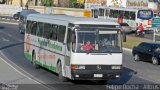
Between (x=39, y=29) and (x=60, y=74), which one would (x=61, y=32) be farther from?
(x=39, y=29)

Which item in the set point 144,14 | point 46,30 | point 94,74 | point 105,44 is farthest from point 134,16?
point 94,74

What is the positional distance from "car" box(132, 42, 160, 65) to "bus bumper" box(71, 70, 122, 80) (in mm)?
13840

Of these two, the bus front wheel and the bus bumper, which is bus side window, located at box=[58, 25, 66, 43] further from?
the bus bumper

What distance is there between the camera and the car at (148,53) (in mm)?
34750

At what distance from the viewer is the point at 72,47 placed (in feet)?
68.2

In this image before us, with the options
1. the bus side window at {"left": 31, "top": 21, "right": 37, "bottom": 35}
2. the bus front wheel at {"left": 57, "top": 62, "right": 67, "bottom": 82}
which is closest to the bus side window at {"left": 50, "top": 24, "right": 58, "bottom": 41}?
the bus front wheel at {"left": 57, "top": 62, "right": 67, "bottom": 82}

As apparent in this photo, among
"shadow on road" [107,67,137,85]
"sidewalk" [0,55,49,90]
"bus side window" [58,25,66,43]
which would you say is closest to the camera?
"sidewalk" [0,55,49,90]

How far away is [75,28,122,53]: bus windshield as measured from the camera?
67.8ft

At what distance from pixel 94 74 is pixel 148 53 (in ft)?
50.5

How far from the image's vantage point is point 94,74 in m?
20.6

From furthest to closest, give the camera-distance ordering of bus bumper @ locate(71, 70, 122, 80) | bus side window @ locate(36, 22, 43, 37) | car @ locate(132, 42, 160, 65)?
car @ locate(132, 42, 160, 65) < bus side window @ locate(36, 22, 43, 37) < bus bumper @ locate(71, 70, 122, 80)

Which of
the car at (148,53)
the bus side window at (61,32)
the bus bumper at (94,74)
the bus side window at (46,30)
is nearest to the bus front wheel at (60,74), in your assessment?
the bus side window at (61,32)

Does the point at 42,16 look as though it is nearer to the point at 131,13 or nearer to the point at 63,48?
the point at 63,48

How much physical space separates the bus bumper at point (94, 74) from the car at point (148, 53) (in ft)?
45.4
